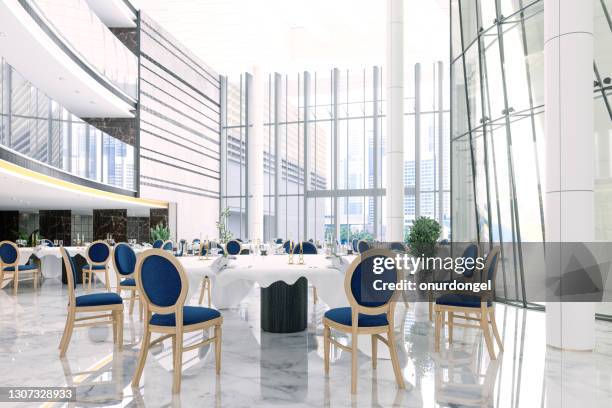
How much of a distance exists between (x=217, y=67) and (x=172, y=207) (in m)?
5.63

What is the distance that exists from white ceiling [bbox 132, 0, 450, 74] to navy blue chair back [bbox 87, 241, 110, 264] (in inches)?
285

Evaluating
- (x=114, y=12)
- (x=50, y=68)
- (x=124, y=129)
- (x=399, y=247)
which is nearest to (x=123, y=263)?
(x=399, y=247)

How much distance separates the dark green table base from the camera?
15.6 ft

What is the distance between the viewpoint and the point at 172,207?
51.0 ft

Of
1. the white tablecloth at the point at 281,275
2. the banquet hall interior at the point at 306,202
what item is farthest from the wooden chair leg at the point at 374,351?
the white tablecloth at the point at 281,275

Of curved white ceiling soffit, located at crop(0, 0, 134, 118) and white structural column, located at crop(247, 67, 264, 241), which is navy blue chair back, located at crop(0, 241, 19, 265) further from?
white structural column, located at crop(247, 67, 264, 241)

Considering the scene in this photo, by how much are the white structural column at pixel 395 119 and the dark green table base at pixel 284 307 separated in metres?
5.04

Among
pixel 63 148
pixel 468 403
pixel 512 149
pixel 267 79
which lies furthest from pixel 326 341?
pixel 267 79

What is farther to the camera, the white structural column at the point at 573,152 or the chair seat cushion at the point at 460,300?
the white structural column at the point at 573,152

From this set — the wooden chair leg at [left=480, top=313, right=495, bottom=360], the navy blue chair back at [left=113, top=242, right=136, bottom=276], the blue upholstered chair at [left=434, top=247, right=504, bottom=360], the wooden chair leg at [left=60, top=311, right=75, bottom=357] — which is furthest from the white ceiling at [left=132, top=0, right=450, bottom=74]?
the wooden chair leg at [left=60, top=311, right=75, bottom=357]

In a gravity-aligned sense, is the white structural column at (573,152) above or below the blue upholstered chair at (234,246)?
above

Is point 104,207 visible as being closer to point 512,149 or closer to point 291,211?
point 291,211

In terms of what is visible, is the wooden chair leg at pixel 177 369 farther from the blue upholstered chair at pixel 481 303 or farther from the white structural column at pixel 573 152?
the white structural column at pixel 573 152

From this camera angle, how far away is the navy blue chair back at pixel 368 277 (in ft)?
10.4
